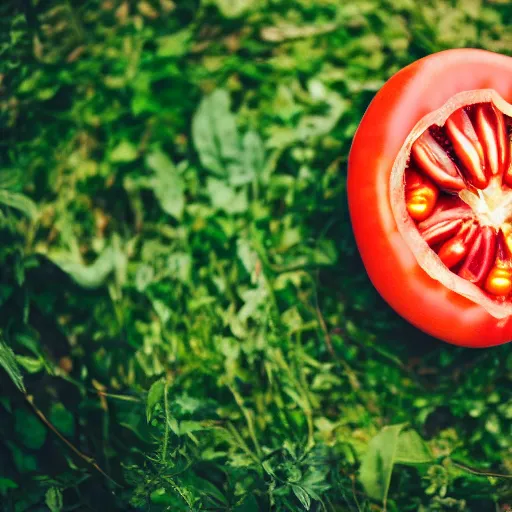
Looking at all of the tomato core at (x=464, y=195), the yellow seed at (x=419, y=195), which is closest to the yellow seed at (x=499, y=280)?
the tomato core at (x=464, y=195)

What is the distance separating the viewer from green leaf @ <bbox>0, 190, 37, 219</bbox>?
51.8 inches

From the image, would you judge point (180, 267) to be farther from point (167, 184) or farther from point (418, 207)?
point (418, 207)

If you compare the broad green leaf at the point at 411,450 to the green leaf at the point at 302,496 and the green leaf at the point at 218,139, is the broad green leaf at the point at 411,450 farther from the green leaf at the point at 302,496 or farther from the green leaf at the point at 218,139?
the green leaf at the point at 218,139

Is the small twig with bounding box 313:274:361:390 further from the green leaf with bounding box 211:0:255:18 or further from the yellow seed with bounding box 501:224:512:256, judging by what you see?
the green leaf with bounding box 211:0:255:18

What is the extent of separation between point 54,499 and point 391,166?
80 centimetres

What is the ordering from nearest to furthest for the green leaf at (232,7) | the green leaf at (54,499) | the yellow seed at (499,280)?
the yellow seed at (499,280) → the green leaf at (54,499) → the green leaf at (232,7)

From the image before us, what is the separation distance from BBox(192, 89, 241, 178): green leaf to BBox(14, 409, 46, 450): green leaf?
0.57 m

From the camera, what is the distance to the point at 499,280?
107 centimetres

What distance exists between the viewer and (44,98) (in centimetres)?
139

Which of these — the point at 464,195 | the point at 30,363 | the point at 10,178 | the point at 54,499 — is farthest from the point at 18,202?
the point at 464,195

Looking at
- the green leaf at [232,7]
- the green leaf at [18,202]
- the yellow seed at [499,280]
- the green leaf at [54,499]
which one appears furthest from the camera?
the green leaf at [232,7]

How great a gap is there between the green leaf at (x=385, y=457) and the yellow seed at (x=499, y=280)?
0.32 m

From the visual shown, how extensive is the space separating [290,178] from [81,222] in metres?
0.42

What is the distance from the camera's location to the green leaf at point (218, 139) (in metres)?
1.32
